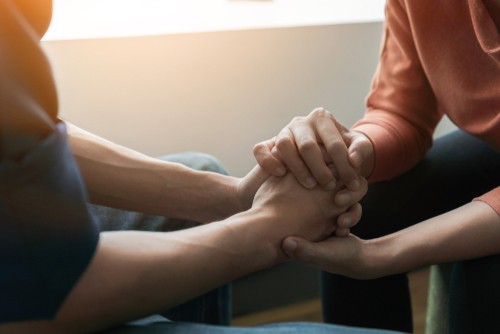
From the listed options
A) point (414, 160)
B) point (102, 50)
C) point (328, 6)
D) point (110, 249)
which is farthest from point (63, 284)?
point (328, 6)

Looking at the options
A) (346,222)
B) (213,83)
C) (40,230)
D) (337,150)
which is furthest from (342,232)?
(213,83)

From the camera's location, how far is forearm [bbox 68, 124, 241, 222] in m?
0.95

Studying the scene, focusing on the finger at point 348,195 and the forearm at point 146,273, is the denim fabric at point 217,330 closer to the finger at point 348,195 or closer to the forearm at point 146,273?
the forearm at point 146,273

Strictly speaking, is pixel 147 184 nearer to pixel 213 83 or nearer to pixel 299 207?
pixel 299 207

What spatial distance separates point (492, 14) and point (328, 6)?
643 millimetres

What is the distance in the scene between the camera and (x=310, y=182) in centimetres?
95

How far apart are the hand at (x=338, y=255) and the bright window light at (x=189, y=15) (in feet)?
2.32

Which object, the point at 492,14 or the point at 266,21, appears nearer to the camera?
the point at 492,14

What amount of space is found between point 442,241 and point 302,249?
20cm

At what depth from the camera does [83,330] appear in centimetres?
66

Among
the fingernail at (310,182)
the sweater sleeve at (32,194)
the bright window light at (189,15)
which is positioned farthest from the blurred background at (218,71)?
the sweater sleeve at (32,194)

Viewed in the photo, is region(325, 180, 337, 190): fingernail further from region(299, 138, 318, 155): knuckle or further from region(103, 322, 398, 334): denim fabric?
region(103, 322, 398, 334): denim fabric

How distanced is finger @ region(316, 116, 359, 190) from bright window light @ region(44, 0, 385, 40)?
0.59 metres

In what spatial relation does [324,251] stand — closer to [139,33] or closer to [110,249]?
[110,249]
